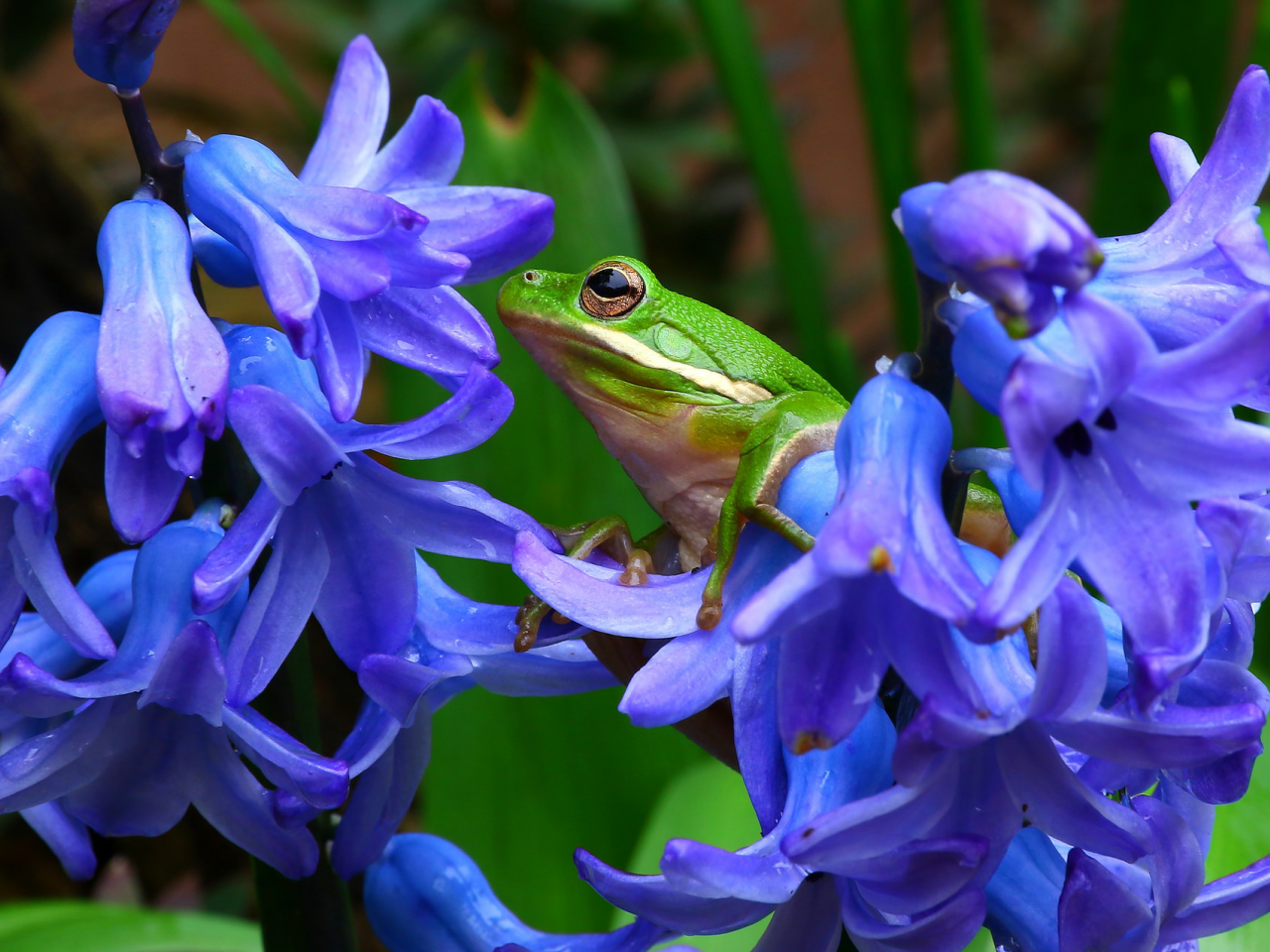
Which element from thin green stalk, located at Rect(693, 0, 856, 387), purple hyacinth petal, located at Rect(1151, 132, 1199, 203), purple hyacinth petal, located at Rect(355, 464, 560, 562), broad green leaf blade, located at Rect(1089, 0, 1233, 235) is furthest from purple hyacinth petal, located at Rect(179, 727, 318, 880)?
broad green leaf blade, located at Rect(1089, 0, 1233, 235)

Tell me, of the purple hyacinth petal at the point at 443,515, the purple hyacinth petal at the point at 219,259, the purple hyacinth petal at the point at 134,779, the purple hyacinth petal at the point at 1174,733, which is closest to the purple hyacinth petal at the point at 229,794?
the purple hyacinth petal at the point at 134,779

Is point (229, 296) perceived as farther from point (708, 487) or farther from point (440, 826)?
point (708, 487)

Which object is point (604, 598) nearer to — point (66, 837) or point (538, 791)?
point (66, 837)

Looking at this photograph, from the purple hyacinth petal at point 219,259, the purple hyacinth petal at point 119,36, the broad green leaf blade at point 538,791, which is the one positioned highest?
the purple hyacinth petal at point 119,36

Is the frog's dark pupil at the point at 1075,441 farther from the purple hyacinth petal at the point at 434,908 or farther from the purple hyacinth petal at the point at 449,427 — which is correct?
the purple hyacinth petal at the point at 434,908

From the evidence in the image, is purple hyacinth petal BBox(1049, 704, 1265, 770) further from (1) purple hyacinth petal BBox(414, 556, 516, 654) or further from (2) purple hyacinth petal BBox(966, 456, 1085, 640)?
(1) purple hyacinth petal BBox(414, 556, 516, 654)

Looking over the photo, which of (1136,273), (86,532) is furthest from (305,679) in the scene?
(86,532)

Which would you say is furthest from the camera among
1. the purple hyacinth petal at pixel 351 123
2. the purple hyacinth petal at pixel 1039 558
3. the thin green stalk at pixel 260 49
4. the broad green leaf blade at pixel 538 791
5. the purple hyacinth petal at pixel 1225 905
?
the thin green stalk at pixel 260 49
